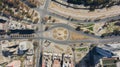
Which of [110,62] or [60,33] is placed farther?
[60,33]

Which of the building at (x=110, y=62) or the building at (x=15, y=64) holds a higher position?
the building at (x=110, y=62)

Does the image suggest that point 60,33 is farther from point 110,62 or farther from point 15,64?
point 110,62

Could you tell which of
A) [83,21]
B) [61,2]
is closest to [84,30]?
[83,21]

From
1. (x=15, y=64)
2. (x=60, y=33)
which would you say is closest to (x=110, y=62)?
(x=60, y=33)

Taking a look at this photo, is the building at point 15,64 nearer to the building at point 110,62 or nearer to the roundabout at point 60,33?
the roundabout at point 60,33

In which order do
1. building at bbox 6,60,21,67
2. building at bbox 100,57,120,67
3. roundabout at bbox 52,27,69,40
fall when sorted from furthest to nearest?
1. roundabout at bbox 52,27,69,40
2. building at bbox 6,60,21,67
3. building at bbox 100,57,120,67

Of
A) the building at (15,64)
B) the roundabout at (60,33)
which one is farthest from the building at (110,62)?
the building at (15,64)

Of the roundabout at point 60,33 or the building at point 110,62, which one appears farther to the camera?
the roundabout at point 60,33

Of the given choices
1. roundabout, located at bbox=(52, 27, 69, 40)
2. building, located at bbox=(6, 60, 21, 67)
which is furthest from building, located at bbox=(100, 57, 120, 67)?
building, located at bbox=(6, 60, 21, 67)

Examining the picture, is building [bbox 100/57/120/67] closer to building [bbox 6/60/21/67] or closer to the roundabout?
the roundabout

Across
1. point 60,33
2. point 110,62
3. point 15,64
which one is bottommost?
point 15,64

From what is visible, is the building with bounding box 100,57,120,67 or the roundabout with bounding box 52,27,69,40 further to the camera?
the roundabout with bounding box 52,27,69,40

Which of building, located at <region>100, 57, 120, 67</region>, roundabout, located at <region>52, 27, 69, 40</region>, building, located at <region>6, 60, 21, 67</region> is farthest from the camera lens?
roundabout, located at <region>52, 27, 69, 40</region>
